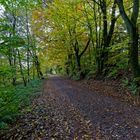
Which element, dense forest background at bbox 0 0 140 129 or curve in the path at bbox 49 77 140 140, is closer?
curve in the path at bbox 49 77 140 140

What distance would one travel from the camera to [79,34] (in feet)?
82.3

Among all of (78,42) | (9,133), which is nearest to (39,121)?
(9,133)

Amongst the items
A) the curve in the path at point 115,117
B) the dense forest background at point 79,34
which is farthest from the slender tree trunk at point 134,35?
the curve in the path at point 115,117

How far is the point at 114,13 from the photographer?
58.3ft

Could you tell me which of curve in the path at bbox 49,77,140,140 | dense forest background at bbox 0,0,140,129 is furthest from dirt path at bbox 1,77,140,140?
dense forest background at bbox 0,0,140,129

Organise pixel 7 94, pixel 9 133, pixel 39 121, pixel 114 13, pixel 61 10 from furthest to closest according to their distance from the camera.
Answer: pixel 61 10 < pixel 114 13 < pixel 7 94 < pixel 39 121 < pixel 9 133

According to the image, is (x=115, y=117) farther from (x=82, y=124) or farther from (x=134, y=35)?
(x=134, y=35)

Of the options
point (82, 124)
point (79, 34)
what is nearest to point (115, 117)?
point (82, 124)

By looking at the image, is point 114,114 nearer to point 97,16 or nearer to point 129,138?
point 129,138

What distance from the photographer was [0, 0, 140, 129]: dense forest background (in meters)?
9.69

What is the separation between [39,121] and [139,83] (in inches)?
234

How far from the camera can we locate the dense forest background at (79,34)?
969cm

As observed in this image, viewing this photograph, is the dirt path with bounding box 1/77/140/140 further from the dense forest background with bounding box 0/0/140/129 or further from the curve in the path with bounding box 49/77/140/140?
the dense forest background with bounding box 0/0/140/129

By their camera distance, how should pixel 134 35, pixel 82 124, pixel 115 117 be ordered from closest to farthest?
pixel 82 124, pixel 115 117, pixel 134 35
